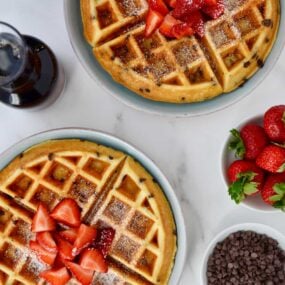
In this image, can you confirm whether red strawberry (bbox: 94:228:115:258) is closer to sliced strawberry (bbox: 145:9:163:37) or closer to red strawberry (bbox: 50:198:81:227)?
red strawberry (bbox: 50:198:81:227)

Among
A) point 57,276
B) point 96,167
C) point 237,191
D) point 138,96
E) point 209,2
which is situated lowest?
point 57,276

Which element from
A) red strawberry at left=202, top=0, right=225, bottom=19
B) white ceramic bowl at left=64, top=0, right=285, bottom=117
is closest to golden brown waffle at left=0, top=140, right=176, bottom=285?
white ceramic bowl at left=64, top=0, right=285, bottom=117

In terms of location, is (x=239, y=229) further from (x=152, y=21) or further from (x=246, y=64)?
(x=152, y=21)

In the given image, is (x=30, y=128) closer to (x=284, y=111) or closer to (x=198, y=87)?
(x=198, y=87)

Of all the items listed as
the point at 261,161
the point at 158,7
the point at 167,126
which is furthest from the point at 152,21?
the point at 261,161

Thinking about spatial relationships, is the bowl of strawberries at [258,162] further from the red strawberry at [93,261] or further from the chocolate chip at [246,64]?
the red strawberry at [93,261]

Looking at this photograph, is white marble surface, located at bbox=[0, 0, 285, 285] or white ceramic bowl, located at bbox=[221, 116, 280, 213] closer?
white ceramic bowl, located at bbox=[221, 116, 280, 213]

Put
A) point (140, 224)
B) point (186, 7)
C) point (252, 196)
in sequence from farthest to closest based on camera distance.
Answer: point (252, 196) → point (140, 224) → point (186, 7)

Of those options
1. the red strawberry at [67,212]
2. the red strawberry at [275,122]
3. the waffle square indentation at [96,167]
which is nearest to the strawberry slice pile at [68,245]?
the red strawberry at [67,212]
